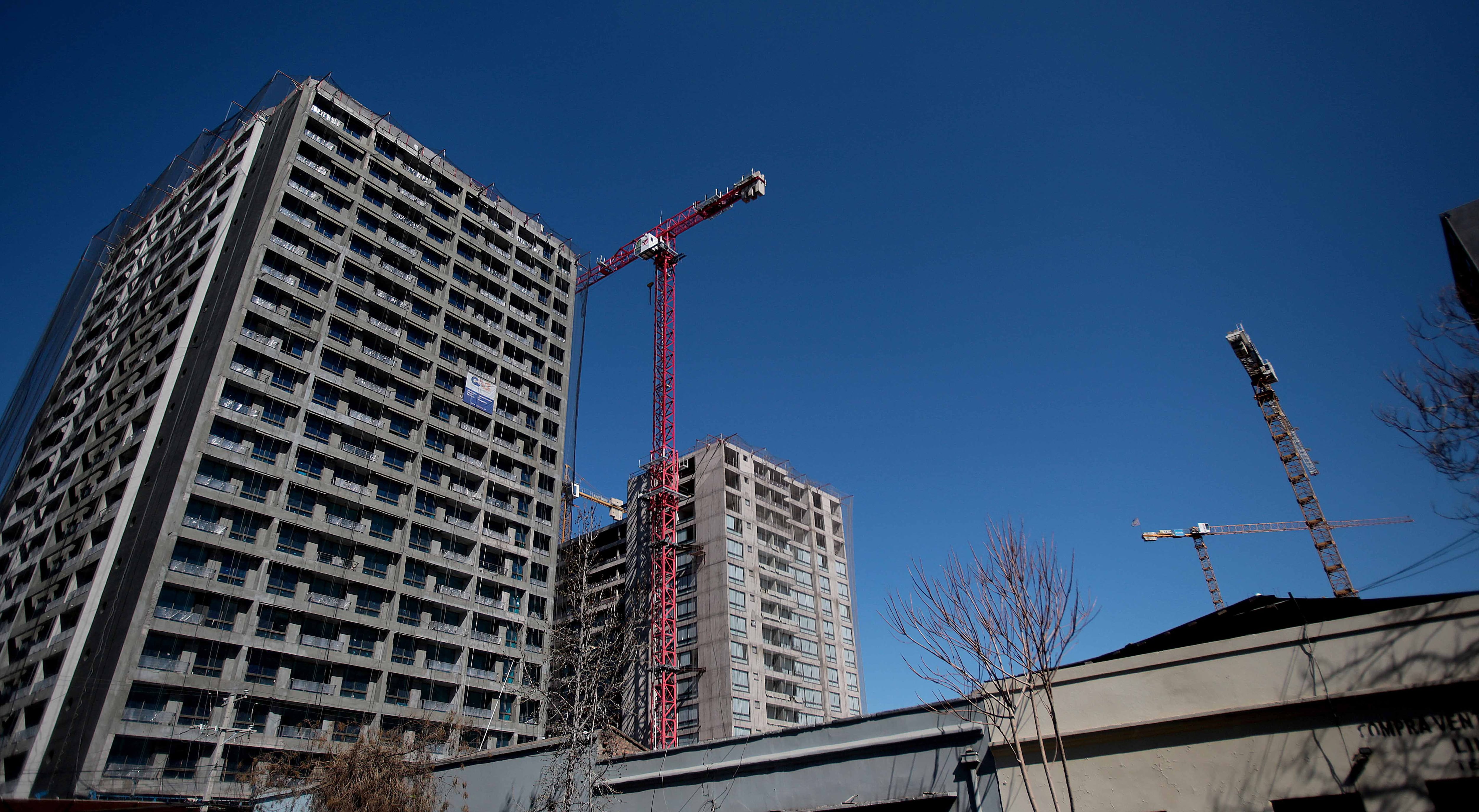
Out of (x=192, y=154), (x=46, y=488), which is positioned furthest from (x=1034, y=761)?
(x=192, y=154)

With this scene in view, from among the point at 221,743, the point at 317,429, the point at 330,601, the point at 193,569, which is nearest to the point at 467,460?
the point at 317,429

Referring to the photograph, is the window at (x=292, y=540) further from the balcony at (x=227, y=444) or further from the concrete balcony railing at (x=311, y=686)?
the concrete balcony railing at (x=311, y=686)

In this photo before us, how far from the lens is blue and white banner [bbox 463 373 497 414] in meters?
64.8

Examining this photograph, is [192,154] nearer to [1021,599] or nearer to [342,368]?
[342,368]

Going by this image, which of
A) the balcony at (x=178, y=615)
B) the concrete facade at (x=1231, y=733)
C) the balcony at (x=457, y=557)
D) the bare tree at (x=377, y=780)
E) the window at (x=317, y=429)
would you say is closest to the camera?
the concrete facade at (x=1231, y=733)

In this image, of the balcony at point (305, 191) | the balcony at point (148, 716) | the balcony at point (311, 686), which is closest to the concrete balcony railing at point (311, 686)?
the balcony at point (311, 686)

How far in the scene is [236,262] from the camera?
55.6 meters

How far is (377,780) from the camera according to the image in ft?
80.6

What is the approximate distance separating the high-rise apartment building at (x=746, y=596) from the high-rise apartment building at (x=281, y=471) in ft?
49.9

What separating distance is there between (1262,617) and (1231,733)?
2.93m

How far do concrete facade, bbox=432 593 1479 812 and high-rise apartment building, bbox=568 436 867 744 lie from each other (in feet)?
176

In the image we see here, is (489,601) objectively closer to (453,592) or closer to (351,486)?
(453,592)

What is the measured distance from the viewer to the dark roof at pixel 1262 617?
13.7 metres

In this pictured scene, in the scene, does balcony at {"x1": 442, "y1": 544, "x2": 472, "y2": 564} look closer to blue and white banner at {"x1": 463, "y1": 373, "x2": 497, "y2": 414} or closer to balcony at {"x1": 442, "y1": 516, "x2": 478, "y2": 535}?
balcony at {"x1": 442, "y1": 516, "x2": 478, "y2": 535}
